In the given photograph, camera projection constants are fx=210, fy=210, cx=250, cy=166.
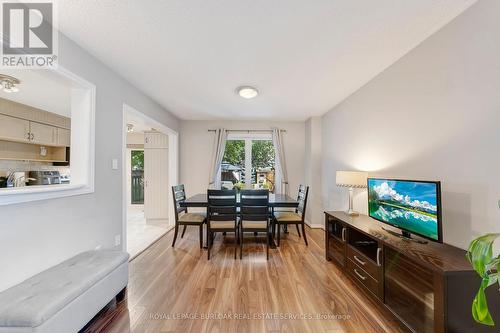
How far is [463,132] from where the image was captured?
1676 mm

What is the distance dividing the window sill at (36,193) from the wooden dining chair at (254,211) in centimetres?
193

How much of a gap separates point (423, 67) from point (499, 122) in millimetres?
895

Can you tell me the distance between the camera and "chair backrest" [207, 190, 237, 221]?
3.09 metres

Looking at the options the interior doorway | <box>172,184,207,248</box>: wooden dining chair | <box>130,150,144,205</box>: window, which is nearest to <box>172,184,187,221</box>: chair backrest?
<box>172,184,207,248</box>: wooden dining chair

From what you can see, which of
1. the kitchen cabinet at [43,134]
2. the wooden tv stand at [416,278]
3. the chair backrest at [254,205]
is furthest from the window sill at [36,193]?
the kitchen cabinet at [43,134]

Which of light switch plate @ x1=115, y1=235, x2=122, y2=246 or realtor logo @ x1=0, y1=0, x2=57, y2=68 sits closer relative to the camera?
realtor logo @ x1=0, y1=0, x2=57, y2=68

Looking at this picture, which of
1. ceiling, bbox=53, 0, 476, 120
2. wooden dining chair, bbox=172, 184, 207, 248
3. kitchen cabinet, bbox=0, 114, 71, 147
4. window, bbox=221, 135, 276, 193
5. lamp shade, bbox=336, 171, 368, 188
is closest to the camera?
ceiling, bbox=53, 0, 476, 120

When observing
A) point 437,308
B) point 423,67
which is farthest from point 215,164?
point 437,308

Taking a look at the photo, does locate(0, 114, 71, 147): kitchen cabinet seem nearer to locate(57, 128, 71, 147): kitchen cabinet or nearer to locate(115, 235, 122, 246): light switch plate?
locate(57, 128, 71, 147): kitchen cabinet

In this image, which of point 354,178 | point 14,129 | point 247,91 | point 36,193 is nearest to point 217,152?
point 247,91

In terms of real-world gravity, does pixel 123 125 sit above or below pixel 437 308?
above

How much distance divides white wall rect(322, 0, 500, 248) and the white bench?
117 inches

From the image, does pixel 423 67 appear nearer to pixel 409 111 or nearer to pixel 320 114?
pixel 409 111

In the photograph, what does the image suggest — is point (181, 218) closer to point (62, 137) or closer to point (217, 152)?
point (217, 152)
